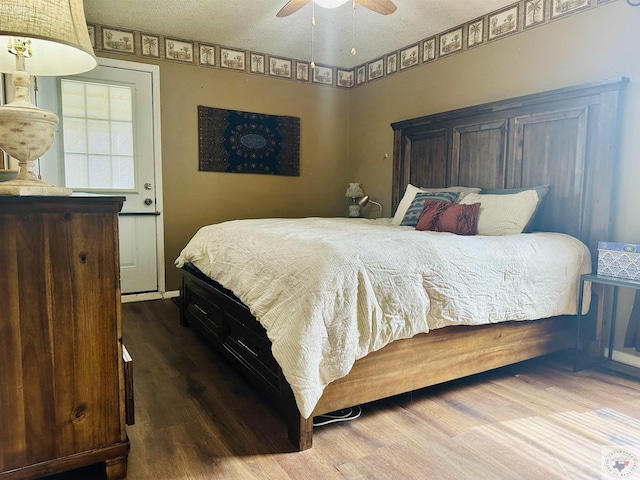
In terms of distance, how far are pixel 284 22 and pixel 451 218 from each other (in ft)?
7.57

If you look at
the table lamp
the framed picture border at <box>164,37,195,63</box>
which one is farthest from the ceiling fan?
the framed picture border at <box>164,37,195,63</box>

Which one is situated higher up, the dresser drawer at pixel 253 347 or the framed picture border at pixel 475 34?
the framed picture border at pixel 475 34

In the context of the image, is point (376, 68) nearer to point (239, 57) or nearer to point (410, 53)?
point (410, 53)

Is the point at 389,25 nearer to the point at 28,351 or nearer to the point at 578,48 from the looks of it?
the point at 578,48

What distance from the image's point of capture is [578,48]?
2889 millimetres

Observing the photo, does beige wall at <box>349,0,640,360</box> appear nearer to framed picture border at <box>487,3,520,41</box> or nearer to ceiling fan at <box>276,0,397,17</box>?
framed picture border at <box>487,3,520,41</box>

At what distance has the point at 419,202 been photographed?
337cm

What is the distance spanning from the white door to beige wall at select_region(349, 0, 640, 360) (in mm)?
2283

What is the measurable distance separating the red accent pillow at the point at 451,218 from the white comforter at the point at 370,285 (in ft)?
1.31

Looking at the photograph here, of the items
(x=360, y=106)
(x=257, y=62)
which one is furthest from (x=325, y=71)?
(x=257, y=62)

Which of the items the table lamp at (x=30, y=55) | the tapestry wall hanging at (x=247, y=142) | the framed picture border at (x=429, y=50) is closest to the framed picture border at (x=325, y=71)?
the tapestry wall hanging at (x=247, y=142)

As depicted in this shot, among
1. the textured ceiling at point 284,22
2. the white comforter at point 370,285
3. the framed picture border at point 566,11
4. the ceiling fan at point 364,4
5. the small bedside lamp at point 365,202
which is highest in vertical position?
the textured ceiling at point 284,22

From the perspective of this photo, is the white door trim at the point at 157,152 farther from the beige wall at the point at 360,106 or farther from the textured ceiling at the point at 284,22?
the textured ceiling at the point at 284,22

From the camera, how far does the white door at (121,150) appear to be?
12.2 feet
